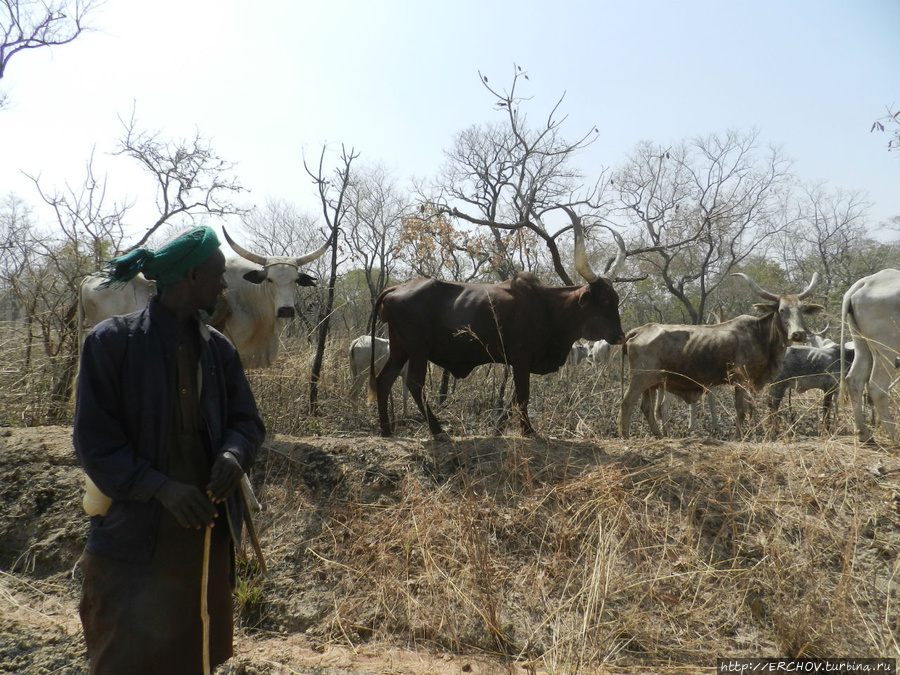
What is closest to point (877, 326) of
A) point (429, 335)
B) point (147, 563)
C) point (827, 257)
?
point (429, 335)

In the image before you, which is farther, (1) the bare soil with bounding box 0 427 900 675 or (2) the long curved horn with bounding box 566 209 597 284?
(2) the long curved horn with bounding box 566 209 597 284

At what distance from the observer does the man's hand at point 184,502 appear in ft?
7.72

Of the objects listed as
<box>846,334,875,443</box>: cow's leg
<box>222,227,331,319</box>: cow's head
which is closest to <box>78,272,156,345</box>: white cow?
<box>222,227,331,319</box>: cow's head

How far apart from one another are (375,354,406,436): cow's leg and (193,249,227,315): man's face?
4.09m

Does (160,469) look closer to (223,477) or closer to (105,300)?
(223,477)

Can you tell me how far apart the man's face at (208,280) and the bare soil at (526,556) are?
2.38 meters

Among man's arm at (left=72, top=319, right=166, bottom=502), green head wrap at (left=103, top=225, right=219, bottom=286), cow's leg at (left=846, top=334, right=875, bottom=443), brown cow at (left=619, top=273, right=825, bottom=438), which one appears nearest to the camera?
man's arm at (left=72, top=319, right=166, bottom=502)

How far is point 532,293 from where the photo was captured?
→ 22.2 feet

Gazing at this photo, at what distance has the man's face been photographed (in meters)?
2.65

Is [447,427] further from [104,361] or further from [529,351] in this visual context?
[104,361]

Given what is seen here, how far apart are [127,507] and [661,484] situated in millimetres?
4086

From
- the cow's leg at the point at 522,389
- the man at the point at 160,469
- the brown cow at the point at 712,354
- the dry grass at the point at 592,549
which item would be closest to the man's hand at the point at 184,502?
the man at the point at 160,469

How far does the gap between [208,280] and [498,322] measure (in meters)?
4.17

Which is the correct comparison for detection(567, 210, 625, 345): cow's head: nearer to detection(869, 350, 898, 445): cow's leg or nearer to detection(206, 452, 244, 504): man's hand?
detection(869, 350, 898, 445): cow's leg
